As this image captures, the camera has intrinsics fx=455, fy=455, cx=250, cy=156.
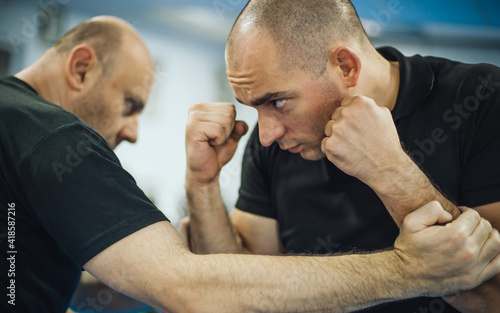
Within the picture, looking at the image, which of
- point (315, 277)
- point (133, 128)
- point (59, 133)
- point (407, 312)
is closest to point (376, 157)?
point (315, 277)

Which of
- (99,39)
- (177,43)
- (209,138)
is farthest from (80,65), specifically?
(177,43)

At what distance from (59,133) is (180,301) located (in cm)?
50

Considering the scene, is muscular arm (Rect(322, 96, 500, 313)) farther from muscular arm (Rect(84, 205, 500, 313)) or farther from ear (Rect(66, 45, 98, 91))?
ear (Rect(66, 45, 98, 91))

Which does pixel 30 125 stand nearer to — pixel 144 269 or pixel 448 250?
pixel 144 269

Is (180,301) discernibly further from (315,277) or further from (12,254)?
(12,254)

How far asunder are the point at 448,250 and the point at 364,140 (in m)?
0.33

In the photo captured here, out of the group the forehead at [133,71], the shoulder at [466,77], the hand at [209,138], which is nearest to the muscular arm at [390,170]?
the shoulder at [466,77]

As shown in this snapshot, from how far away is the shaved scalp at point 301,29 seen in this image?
1.31 metres

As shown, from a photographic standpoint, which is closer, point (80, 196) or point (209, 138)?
point (80, 196)

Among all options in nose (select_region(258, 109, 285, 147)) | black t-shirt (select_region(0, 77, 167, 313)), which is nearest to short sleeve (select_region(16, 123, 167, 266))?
black t-shirt (select_region(0, 77, 167, 313))

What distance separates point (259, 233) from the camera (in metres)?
1.70

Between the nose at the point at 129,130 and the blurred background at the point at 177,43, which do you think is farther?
the blurred background at the point at 177,43

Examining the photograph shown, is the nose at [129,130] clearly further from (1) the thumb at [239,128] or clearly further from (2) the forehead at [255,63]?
(2) the forehead at [255,63]

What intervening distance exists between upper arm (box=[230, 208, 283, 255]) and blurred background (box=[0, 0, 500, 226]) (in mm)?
2096
